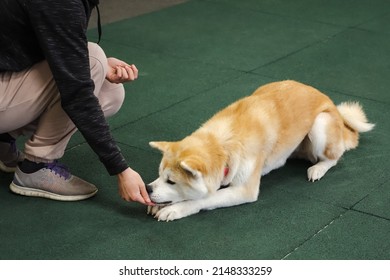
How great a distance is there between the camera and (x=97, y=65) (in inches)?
109

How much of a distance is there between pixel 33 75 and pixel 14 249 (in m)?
0.66

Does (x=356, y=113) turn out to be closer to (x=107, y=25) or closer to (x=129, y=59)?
(x=129, y=59)

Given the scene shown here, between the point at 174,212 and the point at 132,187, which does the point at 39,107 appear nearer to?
the point at 132,187

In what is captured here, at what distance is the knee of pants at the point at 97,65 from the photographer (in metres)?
2.75

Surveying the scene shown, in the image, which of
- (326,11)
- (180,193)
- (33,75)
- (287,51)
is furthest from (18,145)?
(326,11)

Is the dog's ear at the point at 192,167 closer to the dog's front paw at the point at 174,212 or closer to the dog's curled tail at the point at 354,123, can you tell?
the dog's front paw at the point at 174,212

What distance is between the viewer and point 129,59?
4.59 m

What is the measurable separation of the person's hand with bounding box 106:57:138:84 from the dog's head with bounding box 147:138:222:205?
0.38m

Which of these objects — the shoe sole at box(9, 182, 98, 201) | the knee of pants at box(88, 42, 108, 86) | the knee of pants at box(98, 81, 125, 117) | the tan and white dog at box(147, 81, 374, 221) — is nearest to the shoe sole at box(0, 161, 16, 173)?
the shoe sole at box(9, 182, 98, 201)

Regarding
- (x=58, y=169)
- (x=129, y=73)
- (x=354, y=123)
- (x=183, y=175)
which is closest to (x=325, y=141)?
(x=354, y=123)

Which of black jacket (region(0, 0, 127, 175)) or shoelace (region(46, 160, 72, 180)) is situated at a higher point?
black jacket (region(0, 0, 127, 175))

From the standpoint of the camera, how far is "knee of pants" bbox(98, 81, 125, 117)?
2.98 metres

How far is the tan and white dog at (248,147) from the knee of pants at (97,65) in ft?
1.18

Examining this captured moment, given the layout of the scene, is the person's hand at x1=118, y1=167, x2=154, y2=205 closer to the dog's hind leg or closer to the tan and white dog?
the tan and white dog
